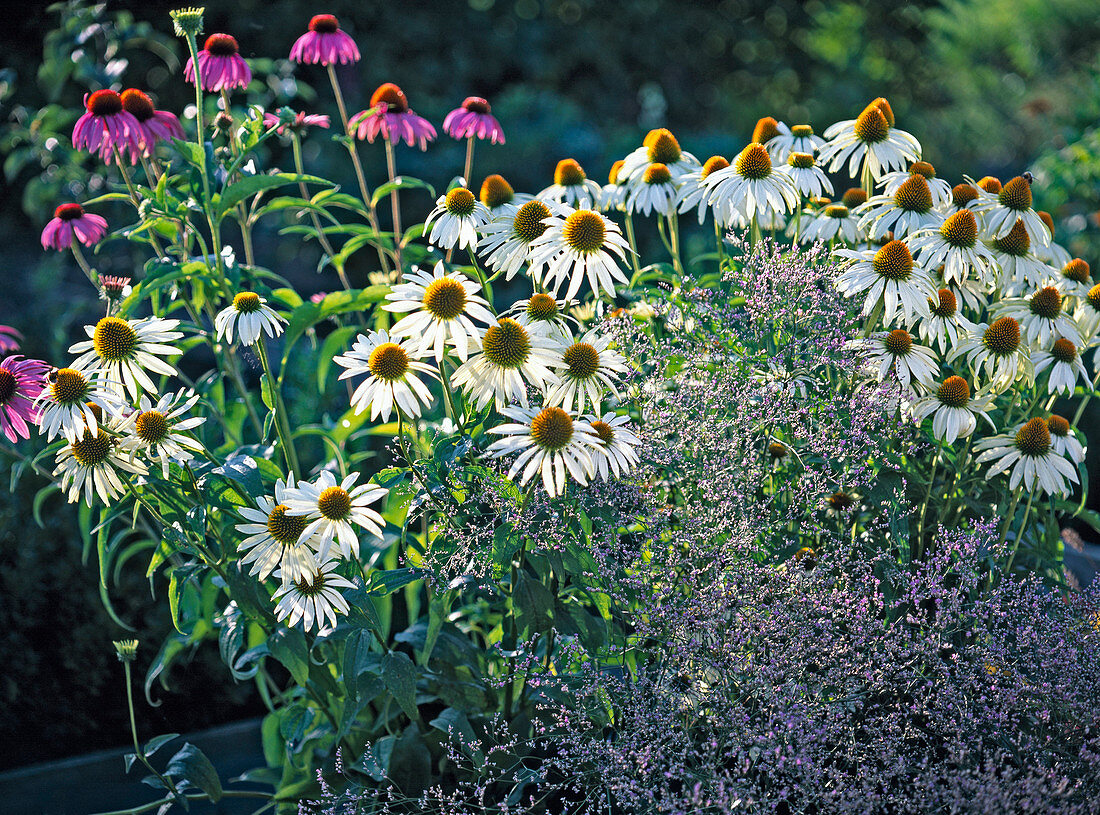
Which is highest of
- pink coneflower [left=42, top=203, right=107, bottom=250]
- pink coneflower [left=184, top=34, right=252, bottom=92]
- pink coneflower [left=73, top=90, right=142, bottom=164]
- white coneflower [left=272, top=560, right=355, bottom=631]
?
pink coneflower [left=184, top=34, right=252, bottom=92]

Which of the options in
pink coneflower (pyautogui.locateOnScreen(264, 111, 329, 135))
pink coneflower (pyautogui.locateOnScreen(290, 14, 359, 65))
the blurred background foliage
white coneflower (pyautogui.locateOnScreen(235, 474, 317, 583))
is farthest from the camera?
the blurred background foliage

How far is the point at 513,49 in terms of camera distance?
390 inches

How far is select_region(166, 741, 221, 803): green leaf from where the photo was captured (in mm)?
1963

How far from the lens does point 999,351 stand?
1920 mm

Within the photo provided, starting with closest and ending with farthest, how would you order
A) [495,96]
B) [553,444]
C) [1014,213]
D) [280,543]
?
[553,444] → [280,543] → [1014,213] → [495,96]

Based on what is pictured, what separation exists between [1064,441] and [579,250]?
3.75 ft

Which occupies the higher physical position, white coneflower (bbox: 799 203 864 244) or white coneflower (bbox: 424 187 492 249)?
white coneflower (bbox: 424 187 492 249)

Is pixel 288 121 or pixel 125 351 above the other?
pixel 288 121

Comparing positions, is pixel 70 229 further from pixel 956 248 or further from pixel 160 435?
pixel 956 248

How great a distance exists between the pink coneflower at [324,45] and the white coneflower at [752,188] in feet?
3.86

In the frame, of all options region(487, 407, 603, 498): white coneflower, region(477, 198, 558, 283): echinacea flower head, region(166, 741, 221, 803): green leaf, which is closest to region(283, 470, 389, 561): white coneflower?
region(487, 407, 603, 498): white coneflower

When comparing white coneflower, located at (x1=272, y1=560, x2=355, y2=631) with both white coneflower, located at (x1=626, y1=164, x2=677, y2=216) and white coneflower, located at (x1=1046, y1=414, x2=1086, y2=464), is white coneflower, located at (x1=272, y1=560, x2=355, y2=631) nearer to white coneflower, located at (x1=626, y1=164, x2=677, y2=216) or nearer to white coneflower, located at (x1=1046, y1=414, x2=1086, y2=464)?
white coneflower, located at (x1=626, y1=164, x2=677, y2=216)

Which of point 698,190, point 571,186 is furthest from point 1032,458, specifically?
point 571,186

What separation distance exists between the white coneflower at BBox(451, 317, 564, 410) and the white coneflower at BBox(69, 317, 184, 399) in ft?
1.90
